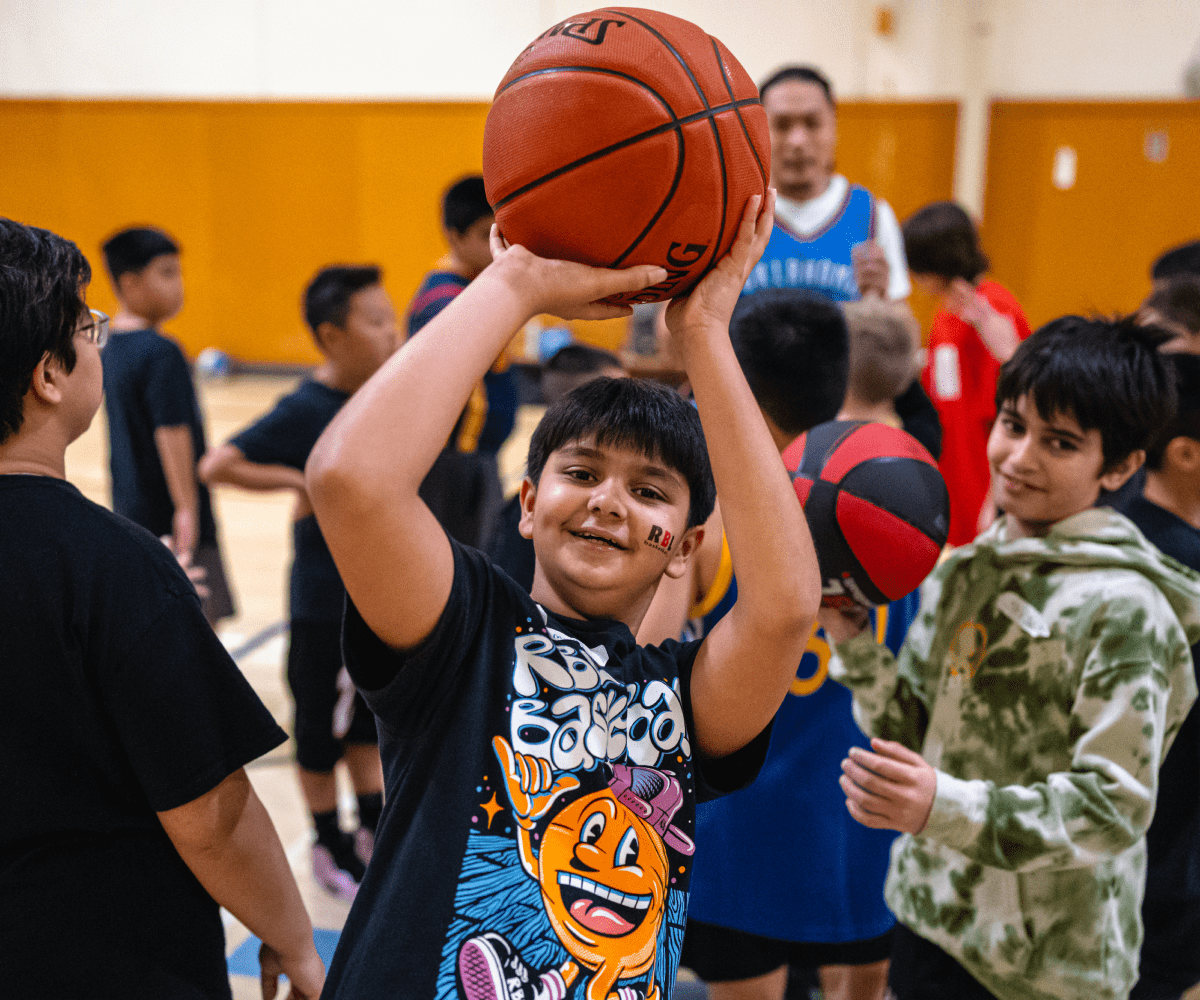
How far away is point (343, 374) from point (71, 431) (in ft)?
6.55

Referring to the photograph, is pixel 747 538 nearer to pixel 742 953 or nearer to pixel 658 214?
pixel 658 214

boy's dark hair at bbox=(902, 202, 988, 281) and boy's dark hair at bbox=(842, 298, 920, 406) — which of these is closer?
boy's dark hair at bbox=(842, 298, 920, 406)

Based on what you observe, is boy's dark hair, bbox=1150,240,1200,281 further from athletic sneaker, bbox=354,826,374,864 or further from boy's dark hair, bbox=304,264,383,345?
athletic sneaker, bbox=354,826,374,864

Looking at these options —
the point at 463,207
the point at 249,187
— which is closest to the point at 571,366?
the point at 463,207

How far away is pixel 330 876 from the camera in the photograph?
3.20m

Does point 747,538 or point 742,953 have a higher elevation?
point 747,538

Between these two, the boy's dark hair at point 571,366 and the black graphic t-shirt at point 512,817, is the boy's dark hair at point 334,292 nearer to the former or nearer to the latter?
the boy's dark hair at point 571,366

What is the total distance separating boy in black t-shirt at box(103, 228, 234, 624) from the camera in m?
3.91

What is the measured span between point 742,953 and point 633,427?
116cm

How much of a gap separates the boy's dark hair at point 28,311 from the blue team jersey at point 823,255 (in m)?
2.18

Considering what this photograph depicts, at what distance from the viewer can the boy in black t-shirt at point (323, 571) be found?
10.5ft

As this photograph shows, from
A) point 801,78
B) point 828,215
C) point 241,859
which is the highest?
point 801,78

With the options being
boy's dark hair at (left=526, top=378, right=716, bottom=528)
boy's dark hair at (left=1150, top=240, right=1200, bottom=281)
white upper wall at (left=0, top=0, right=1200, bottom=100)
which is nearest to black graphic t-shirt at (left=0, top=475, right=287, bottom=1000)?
boy's dark hair at (left=526, top=378, right=716, bottom=528)

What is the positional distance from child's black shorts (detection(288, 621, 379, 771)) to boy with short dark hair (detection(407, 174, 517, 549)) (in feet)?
1.68
